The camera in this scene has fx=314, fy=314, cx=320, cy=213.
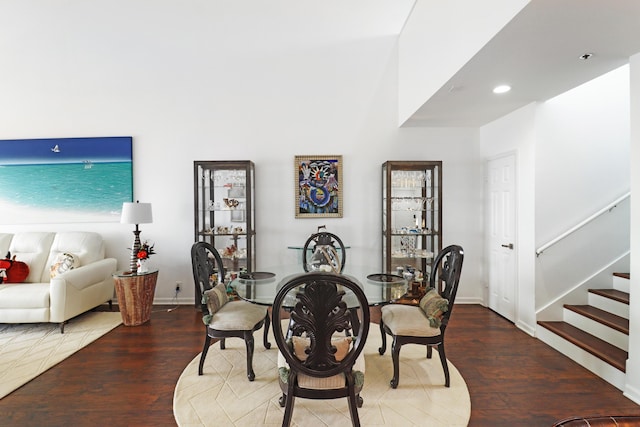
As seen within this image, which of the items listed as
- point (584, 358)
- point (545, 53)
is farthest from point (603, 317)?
point (545, 53)

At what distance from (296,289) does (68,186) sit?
4030mm

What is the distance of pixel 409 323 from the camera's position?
7.78 feet

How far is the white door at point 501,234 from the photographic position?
12.2 ft

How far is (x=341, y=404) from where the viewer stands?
7.05ft

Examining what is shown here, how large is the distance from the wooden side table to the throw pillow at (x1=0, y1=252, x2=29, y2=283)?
119 centimetres

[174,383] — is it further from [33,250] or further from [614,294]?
[614,294]

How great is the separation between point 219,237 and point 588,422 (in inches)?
159

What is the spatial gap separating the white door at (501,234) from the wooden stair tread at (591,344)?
54cm

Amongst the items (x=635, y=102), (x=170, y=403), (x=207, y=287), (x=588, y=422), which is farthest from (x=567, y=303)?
(x=170, y=403)

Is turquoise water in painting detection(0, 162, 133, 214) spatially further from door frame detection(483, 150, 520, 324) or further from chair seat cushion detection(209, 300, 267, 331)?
door frame detection(483, 150, 520, 324)

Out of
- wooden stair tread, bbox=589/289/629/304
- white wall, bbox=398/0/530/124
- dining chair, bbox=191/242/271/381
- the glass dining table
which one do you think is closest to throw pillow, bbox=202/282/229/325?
dining chair, bbox=191/242/271/381

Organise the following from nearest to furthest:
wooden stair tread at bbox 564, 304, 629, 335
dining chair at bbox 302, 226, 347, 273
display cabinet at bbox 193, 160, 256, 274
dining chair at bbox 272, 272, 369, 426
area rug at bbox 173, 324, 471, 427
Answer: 1. dining chair at bbox 272, 272, 369, 426
2. area rug at bbox 173, 324, 471, 427
3. wooden stair tread at bbox 564, 304, 629, 335
4. dining chair at bbox 302, 226, 347, 273
5. display cabinet at bbox 193, 160, 256, 274

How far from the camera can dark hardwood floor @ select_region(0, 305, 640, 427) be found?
205 centimetres

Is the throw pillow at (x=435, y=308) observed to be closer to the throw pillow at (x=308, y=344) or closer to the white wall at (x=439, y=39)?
the throw pillow at (x=308, y=344)
